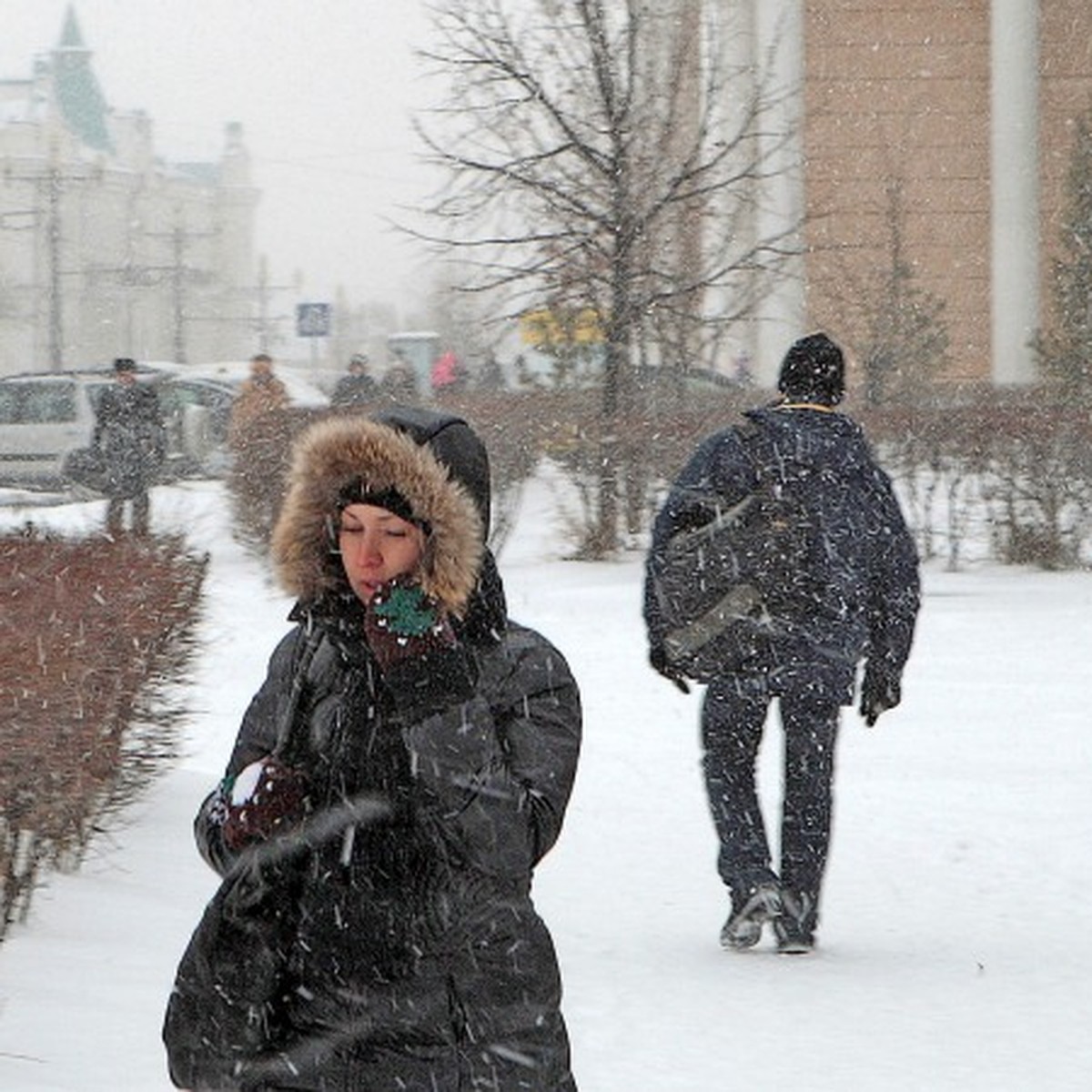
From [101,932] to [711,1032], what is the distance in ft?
5.08

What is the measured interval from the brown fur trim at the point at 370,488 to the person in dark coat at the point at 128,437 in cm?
1771

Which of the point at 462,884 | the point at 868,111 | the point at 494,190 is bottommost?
the point at 462,884

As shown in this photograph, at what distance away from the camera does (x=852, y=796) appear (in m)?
10.2

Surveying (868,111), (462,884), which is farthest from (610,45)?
(868,111)

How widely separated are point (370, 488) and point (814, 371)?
393 centimetres

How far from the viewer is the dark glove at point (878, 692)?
22.9 ft

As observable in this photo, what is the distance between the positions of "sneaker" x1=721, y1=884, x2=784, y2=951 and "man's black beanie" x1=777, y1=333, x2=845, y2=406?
4.21 ft

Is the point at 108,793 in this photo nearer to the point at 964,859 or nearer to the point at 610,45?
the point at 964,859

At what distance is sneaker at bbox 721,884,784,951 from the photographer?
6.98 m

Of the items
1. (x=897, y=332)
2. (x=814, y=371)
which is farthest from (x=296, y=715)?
(x=897, y=332)

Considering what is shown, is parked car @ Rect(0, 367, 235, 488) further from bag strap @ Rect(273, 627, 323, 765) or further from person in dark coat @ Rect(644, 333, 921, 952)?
bag strap @ Rect(273, 627, 323, 765)

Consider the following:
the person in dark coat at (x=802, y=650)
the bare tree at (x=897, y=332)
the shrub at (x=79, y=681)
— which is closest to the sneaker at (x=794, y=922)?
the person in dark coat at (x=802, y=650)

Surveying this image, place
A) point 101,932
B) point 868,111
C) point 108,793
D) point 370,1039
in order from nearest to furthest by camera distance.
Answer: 1. point 370,1039
2. point 101,932
3. point 108,793
4. point 868,111

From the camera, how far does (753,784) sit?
7.04 m
